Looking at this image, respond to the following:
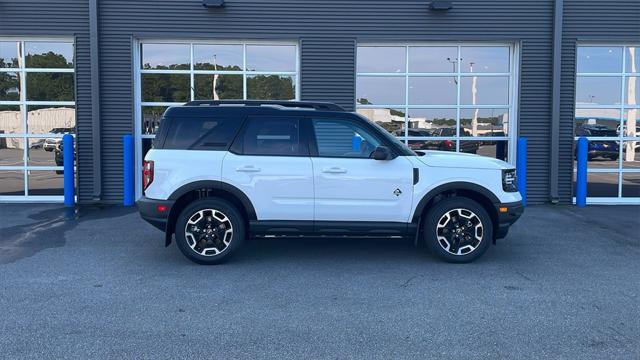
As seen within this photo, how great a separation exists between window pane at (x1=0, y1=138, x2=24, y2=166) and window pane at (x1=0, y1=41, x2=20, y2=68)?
150 cm

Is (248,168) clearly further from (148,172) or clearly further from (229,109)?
(148,172)

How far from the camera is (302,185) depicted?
6977 mm

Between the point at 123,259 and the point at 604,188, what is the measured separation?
955cm

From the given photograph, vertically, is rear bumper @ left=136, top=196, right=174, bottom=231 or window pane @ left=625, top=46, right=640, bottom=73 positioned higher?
window pane @ left=625, top=46, right=640, bottom=73

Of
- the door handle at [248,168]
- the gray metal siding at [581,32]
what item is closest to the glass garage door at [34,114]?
the door handle at [248,168]

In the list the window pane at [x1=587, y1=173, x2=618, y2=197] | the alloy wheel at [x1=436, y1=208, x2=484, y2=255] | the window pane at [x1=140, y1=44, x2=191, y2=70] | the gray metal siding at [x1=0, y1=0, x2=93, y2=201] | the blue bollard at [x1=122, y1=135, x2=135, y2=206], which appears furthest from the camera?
the window pane at [x1=587, y1=173, x2=618, y2=197]

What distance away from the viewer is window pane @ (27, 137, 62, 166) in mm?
12141

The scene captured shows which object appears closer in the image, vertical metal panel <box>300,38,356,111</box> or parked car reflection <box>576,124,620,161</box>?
vertical metal panel <box>300,38,356,111</box>

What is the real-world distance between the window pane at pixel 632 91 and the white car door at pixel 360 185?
7485 millimetres

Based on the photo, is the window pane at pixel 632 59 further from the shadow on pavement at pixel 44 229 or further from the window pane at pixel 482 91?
the shadow on pavement at pixel 44 229

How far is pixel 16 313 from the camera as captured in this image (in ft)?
17.5

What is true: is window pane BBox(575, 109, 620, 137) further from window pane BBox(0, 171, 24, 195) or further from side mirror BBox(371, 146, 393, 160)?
window pane BBox(0, 171, 24, 195)

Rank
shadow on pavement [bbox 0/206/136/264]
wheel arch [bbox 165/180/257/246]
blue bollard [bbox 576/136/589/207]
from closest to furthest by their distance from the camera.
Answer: wheel arch [bbox 165/180/257/246], shadow on pavement [bbox 0/206/136/264], blue bollard [bbox 576/136/589/207]

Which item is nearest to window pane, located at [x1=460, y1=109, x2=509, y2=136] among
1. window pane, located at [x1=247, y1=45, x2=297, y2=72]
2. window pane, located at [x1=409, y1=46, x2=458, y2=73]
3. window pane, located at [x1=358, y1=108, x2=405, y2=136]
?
window pane, located at [x1=409, y1=46, x2=458, y2=73]
